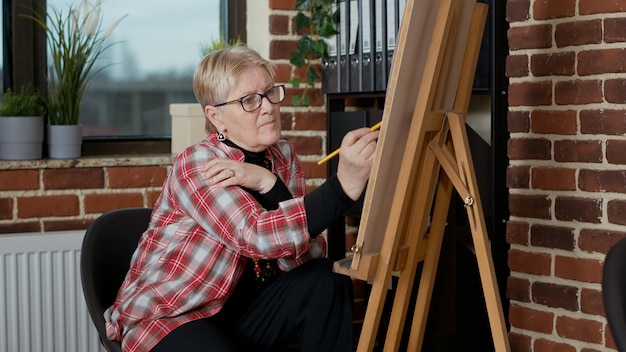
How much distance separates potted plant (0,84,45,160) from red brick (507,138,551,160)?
145 centimetres

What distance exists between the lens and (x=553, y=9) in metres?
2.37

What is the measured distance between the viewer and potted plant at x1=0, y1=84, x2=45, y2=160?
277 cm

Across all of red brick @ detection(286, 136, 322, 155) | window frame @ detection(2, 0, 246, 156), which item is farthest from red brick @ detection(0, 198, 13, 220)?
red brick @ detection(286, 136, 322, 155)

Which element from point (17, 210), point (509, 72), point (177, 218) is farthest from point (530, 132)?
point (17, 210)

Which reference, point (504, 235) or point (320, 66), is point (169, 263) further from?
point (320, 66)

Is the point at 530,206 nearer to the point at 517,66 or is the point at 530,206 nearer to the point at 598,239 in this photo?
the point at 598,239

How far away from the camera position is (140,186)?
292 centimetres

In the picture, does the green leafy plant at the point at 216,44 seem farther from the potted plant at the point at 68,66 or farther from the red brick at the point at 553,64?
the red brick at the point at 553,64

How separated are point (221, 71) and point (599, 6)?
3.21 ft

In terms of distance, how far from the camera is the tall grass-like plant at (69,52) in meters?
2.88

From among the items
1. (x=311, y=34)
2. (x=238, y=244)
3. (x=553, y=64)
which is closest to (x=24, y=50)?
(x=311, y=34)

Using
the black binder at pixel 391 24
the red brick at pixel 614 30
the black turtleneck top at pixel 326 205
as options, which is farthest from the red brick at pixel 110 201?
the red brick at pixel 614 30

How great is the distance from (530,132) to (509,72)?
0.58 ft

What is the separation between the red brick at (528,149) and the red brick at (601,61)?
224 mm
